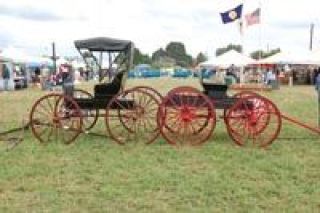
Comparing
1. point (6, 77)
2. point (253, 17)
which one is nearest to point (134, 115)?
point (6, 77)

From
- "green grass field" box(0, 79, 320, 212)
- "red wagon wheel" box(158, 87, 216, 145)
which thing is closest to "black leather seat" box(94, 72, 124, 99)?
"green grass field" box(0, 79, 320, 212)

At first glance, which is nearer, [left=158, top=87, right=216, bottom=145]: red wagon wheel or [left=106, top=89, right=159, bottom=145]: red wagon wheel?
[left=158, top=87, right=216, bottom=145]: red wagon wheel

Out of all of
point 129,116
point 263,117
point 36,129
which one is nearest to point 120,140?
point 129,116

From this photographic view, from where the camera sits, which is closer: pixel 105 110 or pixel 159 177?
pixel 159 177

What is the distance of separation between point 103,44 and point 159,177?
4892 mm

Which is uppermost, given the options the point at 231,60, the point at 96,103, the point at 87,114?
the point at 231,60

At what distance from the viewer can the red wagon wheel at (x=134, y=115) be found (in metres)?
12.1

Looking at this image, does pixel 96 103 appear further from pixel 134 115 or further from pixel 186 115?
pixel 186 115

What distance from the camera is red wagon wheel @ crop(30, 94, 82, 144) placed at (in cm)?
1217

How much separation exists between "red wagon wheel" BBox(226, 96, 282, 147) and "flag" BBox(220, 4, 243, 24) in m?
28.0

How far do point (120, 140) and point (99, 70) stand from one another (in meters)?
2.75

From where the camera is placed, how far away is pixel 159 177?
342 inches

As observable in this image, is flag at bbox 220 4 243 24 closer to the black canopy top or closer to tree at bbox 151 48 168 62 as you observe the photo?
the black canopy top

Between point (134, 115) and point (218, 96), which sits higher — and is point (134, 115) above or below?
below
